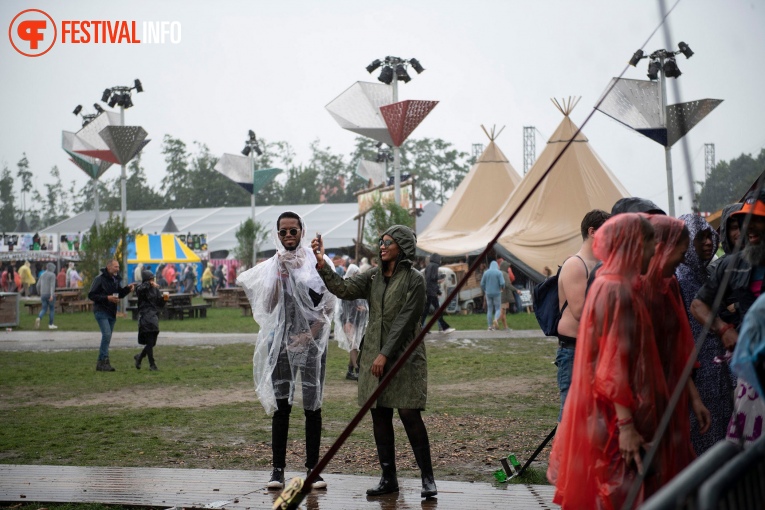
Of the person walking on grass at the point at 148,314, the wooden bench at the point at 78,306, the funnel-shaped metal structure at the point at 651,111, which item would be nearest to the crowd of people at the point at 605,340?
the funnel-shaped metal structure at the point at 651,111

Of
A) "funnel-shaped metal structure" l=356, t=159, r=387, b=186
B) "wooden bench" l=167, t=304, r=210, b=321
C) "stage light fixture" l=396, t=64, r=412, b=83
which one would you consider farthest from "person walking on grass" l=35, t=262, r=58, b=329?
"funnel-shaped metal structure" l=356, t=159, r=387, b=186

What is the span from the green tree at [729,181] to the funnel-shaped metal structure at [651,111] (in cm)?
24

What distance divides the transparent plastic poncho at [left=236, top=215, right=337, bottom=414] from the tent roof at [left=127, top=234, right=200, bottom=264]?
1334 inches

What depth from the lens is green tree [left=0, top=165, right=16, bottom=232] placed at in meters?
122

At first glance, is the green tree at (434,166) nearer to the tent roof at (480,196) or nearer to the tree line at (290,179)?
the tree line at (290,179)

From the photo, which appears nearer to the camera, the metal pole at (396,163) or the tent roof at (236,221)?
the metal pole at (396,163)

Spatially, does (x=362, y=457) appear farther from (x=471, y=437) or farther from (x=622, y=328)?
(x=622, y=328)

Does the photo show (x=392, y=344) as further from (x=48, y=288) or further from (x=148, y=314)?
(x=48, y=288)

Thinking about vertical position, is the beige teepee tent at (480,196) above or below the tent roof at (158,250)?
above

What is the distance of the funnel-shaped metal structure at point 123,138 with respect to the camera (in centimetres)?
3441

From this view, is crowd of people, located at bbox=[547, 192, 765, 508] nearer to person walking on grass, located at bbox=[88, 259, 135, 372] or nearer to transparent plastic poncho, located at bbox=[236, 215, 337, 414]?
→ transparent plastic poncho, located at bbox=[236, 215, 337, 414]

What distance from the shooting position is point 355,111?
86.0ft

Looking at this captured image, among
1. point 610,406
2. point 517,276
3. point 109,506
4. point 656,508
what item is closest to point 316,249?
point 109,506

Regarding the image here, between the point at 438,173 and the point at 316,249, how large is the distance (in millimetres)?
94569
